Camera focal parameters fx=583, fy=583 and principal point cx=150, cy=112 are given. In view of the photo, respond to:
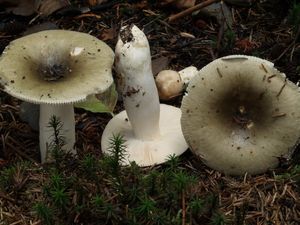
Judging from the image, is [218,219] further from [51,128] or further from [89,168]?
[51,128]

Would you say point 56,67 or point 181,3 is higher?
point 56,67

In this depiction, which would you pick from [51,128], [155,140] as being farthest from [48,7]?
[155,140]

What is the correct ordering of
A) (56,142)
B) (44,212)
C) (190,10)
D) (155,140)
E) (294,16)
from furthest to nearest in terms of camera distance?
(190,10)
(294,16)
(155,140)
(56,142)
(44,212)

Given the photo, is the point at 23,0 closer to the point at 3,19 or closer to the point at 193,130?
the point at 3,19

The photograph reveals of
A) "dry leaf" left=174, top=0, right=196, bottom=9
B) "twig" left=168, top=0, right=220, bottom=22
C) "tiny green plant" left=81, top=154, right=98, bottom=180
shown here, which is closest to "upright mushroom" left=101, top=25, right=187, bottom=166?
"tiny green plant" left=81, top=154, right=98, bottom=180

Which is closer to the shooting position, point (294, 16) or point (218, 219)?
point (218, 219)

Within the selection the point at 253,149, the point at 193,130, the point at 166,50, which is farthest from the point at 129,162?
the point at 166,50

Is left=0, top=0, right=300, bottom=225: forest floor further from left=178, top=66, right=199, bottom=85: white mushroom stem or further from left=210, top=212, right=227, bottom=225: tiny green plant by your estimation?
left=178, top=66, right=199, bottom=85: white mushroom stem
